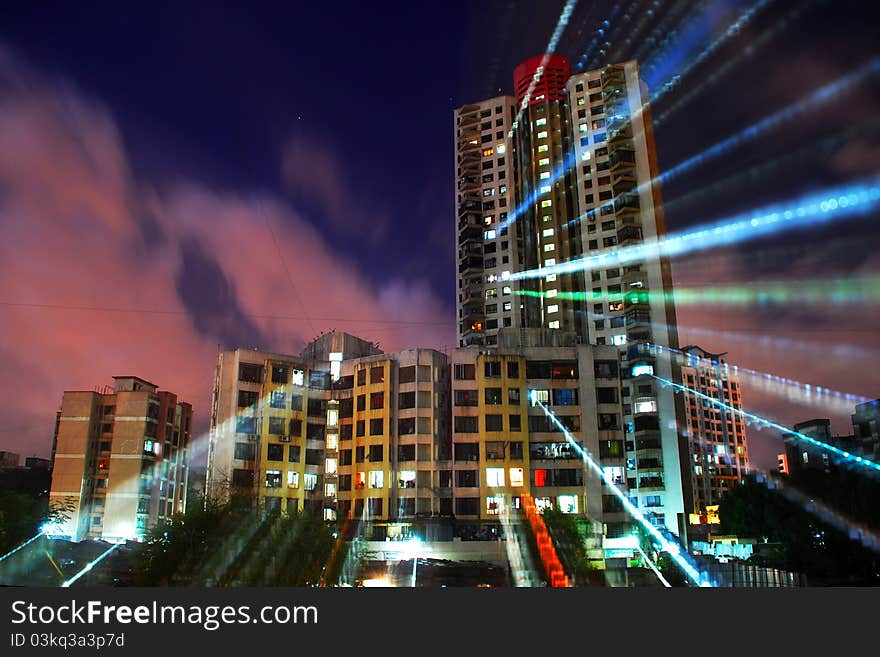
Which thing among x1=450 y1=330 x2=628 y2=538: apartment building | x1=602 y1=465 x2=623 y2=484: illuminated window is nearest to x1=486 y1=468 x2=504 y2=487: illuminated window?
x1=450 y1=330 x2=628 y2=538: apartment building

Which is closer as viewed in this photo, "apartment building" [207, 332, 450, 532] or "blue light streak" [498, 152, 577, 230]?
"apartment building" [207, 332, 450, 532]

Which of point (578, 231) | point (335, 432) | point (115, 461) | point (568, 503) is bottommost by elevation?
point (568, 503)

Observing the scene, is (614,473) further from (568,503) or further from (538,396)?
(538,396)

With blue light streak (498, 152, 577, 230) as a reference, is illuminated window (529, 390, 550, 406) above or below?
below

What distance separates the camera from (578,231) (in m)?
96.4

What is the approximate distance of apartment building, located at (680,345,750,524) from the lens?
480 feet

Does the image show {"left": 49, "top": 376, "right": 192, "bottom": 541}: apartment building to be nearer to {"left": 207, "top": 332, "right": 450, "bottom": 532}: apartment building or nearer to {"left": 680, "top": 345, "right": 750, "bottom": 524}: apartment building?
{"left": 207, "top": 332, "right": 450, "bottom": 532}: apartment building

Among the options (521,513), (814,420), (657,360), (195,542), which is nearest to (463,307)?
(657,360)

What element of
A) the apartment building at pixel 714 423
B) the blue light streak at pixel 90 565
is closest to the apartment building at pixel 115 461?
the blue light streak at pixel 90 565

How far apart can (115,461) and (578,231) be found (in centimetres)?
6652

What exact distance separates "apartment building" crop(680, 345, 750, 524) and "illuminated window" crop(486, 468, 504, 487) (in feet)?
292

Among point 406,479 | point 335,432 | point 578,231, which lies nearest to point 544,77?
point 578,231

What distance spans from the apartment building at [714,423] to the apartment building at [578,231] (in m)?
62.2

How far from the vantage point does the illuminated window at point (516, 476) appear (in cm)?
6397
